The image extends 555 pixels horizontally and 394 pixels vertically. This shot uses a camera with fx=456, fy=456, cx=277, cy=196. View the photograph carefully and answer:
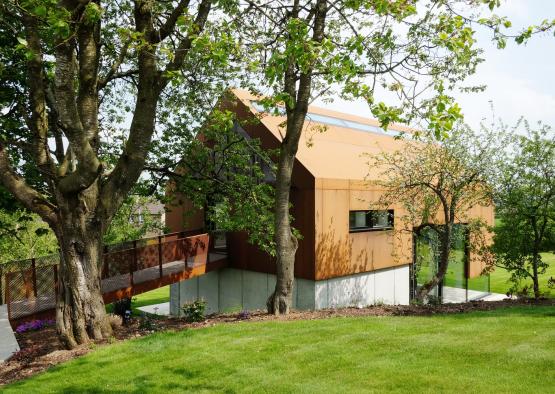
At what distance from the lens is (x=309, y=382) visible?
6.81 m

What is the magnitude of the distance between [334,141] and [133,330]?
13817 millimetres

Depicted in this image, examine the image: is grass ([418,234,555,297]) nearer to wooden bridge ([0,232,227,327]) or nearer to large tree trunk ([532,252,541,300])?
large tree trunk ([532,252,541,300])

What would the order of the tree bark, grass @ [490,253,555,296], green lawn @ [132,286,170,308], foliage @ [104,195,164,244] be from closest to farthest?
the tree bark < foliage @ [104,195,164,244] < grass @ [490,253,555,296] < green lawn @ [132,286,170,308]

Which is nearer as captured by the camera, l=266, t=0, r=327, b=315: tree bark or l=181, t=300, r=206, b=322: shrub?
l=266, t=0, r=327, b=315: tree bark

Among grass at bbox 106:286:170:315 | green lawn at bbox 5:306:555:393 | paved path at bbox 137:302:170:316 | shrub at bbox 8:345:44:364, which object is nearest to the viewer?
green lawn at bbox 5:306:555:393

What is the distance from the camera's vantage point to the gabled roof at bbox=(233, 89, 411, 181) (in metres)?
17.6

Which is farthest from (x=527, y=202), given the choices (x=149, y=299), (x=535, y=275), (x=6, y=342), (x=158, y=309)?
(x=149, y=299)

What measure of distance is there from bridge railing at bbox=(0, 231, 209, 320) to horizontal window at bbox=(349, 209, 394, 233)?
5957 millimetres

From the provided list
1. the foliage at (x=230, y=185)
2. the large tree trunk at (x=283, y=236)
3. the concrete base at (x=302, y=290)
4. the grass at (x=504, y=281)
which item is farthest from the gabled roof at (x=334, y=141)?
the grass at (x=504, y=281)

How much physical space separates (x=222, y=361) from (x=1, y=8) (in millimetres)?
7651

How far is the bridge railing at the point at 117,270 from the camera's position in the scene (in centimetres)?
1210

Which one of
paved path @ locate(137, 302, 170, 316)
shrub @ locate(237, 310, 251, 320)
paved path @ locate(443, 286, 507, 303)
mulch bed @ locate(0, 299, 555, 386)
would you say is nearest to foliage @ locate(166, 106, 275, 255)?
shrub @ locate(237, 310, 251, 320)

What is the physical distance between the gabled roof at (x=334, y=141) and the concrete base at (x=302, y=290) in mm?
4247

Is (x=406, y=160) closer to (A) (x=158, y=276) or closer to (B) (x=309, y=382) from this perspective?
(A) (x=158, y=276)
